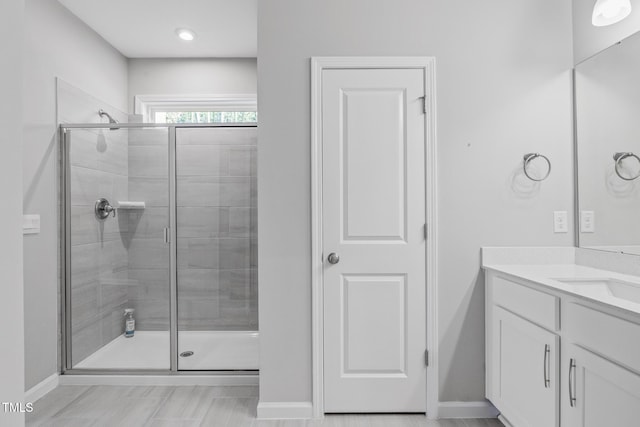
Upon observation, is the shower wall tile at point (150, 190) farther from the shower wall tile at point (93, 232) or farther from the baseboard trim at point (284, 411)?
the baseboard trim at point (284, 411)

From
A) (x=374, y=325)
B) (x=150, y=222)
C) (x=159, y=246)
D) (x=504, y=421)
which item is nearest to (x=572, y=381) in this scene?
(x=504, y=421)

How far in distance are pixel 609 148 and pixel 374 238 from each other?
1.27m

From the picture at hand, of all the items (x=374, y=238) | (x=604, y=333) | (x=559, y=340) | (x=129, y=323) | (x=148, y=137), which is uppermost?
(x=148, y=137)

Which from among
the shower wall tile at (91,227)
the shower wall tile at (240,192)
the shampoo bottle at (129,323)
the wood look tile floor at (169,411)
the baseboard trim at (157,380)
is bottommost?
the wood look tile floor at (169,411)

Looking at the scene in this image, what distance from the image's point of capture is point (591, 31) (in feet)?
6.49

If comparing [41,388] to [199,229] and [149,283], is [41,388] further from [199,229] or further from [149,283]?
Result: [199,229]

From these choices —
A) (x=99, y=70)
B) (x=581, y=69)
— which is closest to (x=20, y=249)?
(x=581, y=69)

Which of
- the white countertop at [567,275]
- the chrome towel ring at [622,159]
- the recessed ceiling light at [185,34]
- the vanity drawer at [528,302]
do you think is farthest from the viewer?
the recessed ceiling light at [185,34]

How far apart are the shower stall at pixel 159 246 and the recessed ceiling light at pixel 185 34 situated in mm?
893

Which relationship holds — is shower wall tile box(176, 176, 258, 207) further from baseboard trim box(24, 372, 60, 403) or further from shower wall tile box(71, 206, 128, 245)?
baseboard trim box(24, 372, 60, 403)

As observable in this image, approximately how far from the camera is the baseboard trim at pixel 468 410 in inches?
82.9

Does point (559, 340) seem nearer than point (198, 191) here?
Yes

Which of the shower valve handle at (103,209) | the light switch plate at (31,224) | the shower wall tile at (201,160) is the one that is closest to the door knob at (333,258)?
the shower wall tile at (201,160)

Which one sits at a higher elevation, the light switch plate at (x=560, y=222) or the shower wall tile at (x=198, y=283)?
the light switch plate at (x=560, y=222)
